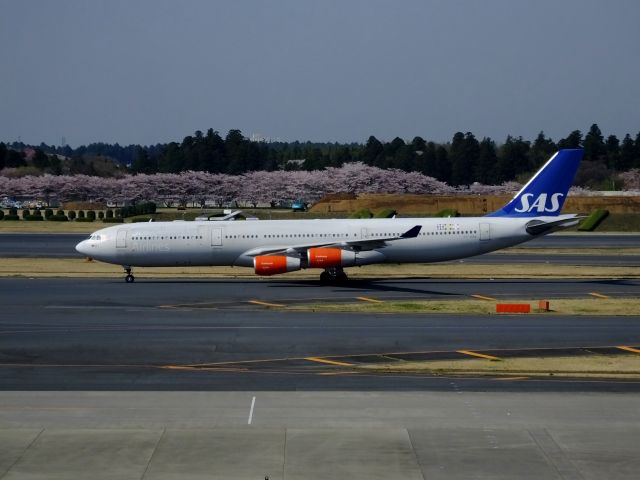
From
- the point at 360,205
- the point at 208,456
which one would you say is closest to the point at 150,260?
the point at 208,456

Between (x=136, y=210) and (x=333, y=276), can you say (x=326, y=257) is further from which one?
(x=136, y=210)

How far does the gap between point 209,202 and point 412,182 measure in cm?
4383

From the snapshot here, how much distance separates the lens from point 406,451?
20641 millimetres

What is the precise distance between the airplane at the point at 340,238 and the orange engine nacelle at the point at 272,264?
39cm

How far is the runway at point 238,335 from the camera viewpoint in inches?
→ 1103

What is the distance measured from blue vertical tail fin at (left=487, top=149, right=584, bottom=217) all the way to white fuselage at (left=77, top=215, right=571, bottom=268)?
2.84 feet

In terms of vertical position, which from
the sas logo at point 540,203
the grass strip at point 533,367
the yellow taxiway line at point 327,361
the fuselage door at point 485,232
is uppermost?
the sas logo at point 540,203

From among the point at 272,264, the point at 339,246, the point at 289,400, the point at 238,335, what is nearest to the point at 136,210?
the point at 339,246

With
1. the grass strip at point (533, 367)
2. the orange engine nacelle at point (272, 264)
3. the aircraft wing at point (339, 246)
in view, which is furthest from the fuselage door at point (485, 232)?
the grass strip at point (533, 367)

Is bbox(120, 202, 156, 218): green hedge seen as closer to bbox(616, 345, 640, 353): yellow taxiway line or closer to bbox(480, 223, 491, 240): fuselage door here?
bbox(480, 223, 491, 240): fuselage door

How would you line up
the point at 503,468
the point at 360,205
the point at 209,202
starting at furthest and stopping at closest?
the point at 209,202
the point at 360,205
the point at 503,468

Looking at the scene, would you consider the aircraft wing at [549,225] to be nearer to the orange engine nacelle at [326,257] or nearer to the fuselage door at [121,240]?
the orange engine nacelle at [326,257]

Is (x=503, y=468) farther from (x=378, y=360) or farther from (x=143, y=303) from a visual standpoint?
(x=143, y=303)

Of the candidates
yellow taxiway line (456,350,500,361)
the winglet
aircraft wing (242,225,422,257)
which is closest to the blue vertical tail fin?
the winglet
